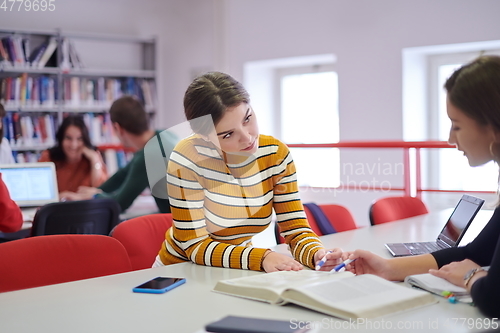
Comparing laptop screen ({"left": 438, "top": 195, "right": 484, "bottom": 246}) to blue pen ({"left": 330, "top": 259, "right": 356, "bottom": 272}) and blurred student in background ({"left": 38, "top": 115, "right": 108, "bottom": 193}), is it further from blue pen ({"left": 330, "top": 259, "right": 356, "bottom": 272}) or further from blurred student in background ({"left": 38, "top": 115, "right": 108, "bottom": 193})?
blurred student in background ({"left": 38, "top": 115, "right": 108, "bottom": 193})

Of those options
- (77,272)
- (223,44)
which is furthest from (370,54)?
(77,272)

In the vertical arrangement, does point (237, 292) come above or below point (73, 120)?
below

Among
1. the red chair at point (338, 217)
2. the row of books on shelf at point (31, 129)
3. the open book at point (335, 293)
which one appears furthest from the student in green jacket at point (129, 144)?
the row of books on shelf at point (31, 129)

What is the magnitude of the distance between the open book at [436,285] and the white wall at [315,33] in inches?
142

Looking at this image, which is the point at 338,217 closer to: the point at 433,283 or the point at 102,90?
the point at 433,283

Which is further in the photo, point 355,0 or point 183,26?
point 183,26

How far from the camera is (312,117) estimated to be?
583 cm

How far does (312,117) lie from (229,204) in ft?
14.2

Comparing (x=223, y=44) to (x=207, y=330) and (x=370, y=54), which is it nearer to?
(x=370, y=54)

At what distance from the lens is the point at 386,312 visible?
1.06 meters

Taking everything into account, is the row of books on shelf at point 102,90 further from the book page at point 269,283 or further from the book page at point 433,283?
the book page at point 433,283

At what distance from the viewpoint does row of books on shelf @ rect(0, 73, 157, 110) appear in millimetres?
5452

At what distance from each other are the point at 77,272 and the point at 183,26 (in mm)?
5442

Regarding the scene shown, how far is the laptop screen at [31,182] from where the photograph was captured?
3371 millimetres
